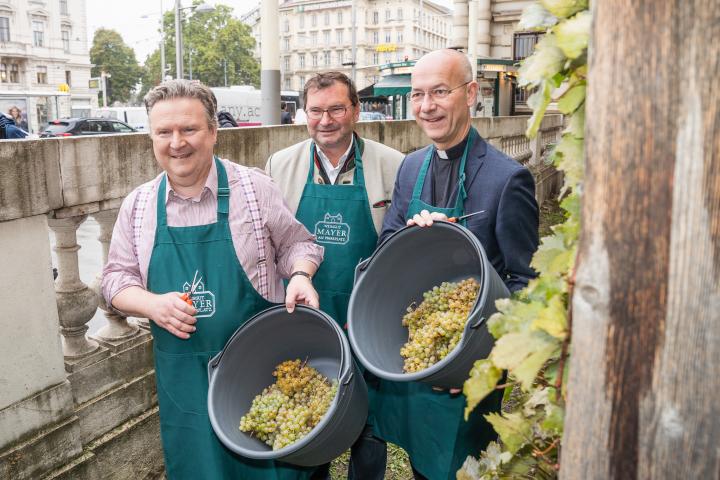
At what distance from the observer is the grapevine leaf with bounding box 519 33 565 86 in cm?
95

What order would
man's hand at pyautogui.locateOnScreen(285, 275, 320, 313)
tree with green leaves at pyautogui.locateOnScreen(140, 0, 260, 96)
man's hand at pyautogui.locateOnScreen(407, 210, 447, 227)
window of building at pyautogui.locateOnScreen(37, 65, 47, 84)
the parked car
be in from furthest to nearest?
tree with green leaves at pyautogui.locateOnScreen(140, 0, 260, 96) < window of building at pyautogui.locateOnScreen(37, 65, 47, 84) < the parked car < man's hand at pyautogui.locateOnScreen(285, 275, 320, 313) < man's hand at pyautogui.locateOnScreen(407, 210, 447, 227)

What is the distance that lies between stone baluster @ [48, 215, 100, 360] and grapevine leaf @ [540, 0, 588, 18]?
8.17ft

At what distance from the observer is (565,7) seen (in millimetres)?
969

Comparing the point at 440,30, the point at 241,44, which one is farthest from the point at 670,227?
the point at 440,30

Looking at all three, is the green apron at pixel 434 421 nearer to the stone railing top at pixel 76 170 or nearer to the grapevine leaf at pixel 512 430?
the grapevine leaf at pixel 512 430

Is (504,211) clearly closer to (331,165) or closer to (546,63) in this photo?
(331,165)

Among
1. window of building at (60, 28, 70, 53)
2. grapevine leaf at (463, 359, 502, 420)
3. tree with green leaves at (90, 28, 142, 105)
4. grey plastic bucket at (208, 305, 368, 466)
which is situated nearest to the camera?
grapevine leaf at (463, 359, 502, 420)

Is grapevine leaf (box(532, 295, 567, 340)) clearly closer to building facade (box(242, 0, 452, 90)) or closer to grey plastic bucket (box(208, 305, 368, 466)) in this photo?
grey plastic bucket (box(208, 305, 368, 466))

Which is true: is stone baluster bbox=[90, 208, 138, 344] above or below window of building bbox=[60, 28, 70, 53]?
below

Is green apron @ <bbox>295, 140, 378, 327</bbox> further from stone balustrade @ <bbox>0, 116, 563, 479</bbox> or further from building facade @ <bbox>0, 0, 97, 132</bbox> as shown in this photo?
building facade @ <bbox>0, 0, 97, 132</bbox>

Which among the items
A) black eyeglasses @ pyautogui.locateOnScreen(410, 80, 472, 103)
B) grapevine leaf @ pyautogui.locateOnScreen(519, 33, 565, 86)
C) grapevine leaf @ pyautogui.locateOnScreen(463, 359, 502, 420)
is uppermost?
black eyeglasses @ pyautogui.locateOnScreen(410, 80, 472, 103)

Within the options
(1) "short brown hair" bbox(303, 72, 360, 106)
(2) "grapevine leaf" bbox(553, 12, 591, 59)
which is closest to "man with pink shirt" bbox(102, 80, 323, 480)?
(1) "short brown hair" bbox(303, 72, 360, 106)

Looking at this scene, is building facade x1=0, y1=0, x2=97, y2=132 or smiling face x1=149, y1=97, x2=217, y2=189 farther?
building facade x1=0, y1=0, x2=97, y2=132

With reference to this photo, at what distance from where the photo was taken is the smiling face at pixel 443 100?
2629 mm
